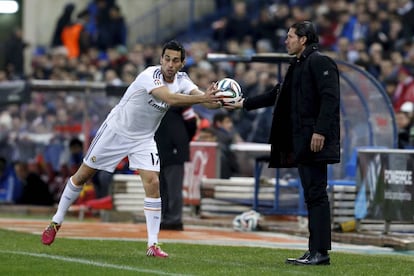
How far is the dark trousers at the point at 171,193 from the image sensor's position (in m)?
17.8

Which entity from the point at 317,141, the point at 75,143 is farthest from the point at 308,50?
the point at 75,143

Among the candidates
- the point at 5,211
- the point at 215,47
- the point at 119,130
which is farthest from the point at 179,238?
the point at 215,47

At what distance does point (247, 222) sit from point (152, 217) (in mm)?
5353

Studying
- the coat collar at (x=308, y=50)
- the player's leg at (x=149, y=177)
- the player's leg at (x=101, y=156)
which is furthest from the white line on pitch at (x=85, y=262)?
the coat collar at (x=308, y=50)

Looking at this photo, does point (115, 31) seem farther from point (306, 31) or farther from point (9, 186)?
point (306, 31)

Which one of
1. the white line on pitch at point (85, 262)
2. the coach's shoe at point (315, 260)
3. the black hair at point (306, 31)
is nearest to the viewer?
the white line on pitch at point (85, 262)

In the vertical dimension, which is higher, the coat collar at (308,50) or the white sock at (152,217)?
the coat collar at (308,50)

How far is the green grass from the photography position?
11.3 meters

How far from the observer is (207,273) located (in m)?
11.1

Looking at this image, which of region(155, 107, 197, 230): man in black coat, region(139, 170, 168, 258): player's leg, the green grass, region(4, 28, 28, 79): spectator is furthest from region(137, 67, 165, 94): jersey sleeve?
region(4, 28, 28, 79): spectator

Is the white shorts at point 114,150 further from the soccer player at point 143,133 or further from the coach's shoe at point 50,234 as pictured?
the coach's shoe at point 50,234

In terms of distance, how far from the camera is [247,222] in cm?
1825

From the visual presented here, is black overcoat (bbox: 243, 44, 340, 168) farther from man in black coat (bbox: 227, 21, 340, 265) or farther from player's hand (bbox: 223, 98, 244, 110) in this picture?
player's hand (bbox: 223, 98, 244, 110)

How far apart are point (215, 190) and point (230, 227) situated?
913mm
